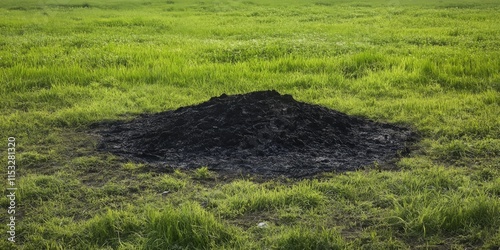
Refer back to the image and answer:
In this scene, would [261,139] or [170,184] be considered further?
[261,139]

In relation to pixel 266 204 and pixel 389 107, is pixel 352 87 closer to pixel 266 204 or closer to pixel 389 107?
pixel 389 107

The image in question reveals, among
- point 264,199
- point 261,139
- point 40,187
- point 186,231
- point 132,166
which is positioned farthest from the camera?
point 261,139

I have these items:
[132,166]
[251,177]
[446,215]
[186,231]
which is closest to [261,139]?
[251,177]

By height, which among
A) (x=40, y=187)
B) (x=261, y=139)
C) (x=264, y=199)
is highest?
(x=261, y=139)

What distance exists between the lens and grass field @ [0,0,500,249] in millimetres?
4953

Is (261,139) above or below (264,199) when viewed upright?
above

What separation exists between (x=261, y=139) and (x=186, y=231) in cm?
258

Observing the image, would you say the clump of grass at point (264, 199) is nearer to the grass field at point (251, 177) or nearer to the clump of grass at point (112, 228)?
the grass field at point (251, 177)

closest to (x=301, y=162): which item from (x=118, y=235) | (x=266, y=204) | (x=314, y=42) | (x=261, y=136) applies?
(x=261, y=136)

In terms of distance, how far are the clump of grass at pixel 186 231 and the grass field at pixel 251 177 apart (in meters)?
0.01

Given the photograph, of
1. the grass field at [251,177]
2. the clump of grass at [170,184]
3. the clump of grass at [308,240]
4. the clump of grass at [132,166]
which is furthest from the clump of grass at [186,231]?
the clump of grass at [132,166]

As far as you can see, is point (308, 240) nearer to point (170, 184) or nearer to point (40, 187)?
point (170, 184)

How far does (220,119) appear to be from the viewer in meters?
7.77

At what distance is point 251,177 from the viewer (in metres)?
6.29
